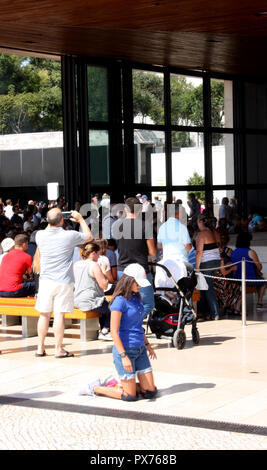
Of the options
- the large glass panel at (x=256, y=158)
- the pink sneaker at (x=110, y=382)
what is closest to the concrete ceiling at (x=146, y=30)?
the large glass panel at (x=256, y=158)

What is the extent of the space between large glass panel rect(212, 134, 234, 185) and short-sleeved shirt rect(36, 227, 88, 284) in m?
20.3

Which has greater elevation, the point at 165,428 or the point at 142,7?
the point at 142,7

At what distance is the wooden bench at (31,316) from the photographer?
36.2ft

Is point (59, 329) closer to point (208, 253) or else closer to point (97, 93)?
point (208, 253)

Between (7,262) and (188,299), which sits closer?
(188,299)

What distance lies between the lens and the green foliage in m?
76.1

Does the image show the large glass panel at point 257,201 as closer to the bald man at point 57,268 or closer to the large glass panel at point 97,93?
the large glass panel at point 97,93

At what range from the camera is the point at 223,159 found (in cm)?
3028

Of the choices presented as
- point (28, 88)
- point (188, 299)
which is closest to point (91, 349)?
point (188, 299)

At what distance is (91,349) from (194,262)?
3382mm

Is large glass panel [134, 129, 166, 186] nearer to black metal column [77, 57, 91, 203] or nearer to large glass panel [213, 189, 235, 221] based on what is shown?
black metal column [77, 57, 91, 203]

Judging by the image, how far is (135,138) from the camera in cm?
2597

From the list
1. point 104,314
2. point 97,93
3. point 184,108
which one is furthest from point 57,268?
point 184,108
